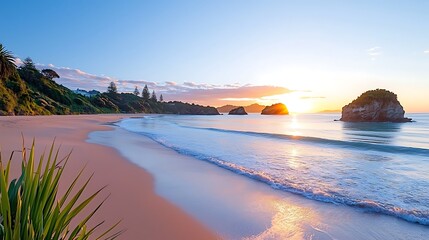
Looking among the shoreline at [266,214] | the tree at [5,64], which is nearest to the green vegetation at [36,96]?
the tree at [5,64]

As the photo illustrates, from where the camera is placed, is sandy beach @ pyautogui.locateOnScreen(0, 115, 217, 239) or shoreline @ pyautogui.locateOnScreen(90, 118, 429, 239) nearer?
sandy beach @ pyautogui.locateOnScreen(0, 115, 217, 239)

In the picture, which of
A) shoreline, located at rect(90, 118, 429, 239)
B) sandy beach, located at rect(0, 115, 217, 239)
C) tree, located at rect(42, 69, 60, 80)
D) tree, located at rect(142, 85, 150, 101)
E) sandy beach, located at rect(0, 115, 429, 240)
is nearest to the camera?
sandy beach, located at rect(0, 115, 217, 239)

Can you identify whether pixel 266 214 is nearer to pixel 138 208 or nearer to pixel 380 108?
pixel 138 208

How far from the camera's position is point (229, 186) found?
7.48 metres

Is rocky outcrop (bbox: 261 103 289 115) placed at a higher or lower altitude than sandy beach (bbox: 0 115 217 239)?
higher

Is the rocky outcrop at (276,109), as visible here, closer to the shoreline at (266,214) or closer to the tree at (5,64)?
the tree at (5,64)

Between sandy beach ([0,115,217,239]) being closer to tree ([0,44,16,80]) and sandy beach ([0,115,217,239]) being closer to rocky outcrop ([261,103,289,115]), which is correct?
tree ([0,44,16,80])

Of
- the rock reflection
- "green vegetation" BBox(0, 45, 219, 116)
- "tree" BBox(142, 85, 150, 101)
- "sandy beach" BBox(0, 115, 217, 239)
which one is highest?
"tree" BBox(142, 85, 150, 101)

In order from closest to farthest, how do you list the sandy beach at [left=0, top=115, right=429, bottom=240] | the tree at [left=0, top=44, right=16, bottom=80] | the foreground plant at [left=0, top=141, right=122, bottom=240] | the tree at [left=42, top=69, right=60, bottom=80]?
the foreground plant at [left=0, top=141, right=122, bottom=240], the sandy beach at [left=0, top=115, right=429, bottom=240], the tree at [left=0, top=44, right=16, bottom=80], the tree at [left=42, top=69, right=60, bottom=80]

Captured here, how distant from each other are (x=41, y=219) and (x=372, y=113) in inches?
3308

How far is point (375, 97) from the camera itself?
71.9m

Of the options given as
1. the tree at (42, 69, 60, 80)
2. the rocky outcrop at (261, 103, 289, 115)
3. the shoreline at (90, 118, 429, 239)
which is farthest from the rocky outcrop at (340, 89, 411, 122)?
the rocky outcrop at (261, 103, 289, 115)

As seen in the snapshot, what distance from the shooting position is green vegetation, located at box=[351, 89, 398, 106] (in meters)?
71.0

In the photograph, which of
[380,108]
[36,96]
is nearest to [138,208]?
[36,96]
